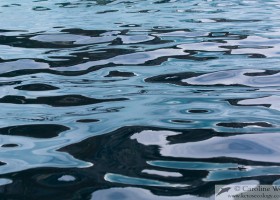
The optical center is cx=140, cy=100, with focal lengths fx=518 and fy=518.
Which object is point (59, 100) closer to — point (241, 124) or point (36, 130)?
point (36, 130)

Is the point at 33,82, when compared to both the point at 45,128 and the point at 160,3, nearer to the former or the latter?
the point at 45,128

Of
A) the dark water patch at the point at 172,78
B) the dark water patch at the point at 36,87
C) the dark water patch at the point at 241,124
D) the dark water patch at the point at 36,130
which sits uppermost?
the dark water patch at the point at 36,87

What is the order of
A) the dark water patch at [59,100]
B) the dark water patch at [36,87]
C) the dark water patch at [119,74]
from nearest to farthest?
the dark water patch at [59,100] → the dark water patch at [36,87] → the dark water patch at [119,74]

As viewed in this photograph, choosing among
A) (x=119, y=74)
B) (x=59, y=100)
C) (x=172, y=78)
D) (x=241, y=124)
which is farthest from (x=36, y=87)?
(x=241, y=124)

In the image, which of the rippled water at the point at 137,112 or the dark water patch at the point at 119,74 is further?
the dark water patch at the point at 119,74

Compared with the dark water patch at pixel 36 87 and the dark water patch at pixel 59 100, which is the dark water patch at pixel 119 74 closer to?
the dark water patch at pixel 36 87

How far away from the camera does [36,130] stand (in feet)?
9.82

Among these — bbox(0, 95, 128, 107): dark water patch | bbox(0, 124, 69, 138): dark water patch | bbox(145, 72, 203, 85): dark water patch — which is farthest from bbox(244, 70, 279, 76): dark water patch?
bbox(0, 124, 69, 138): dark water patch

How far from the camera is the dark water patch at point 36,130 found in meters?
2.93

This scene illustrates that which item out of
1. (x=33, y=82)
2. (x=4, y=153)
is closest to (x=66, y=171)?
(x=4, y=153)

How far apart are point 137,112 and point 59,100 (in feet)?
2.15

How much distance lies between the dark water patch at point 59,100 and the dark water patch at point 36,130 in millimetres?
470

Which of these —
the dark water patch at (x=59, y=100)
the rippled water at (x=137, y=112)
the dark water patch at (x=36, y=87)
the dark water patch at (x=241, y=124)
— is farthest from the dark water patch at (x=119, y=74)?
the dark water patch at (x=241, y=124)

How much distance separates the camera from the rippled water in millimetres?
2324
